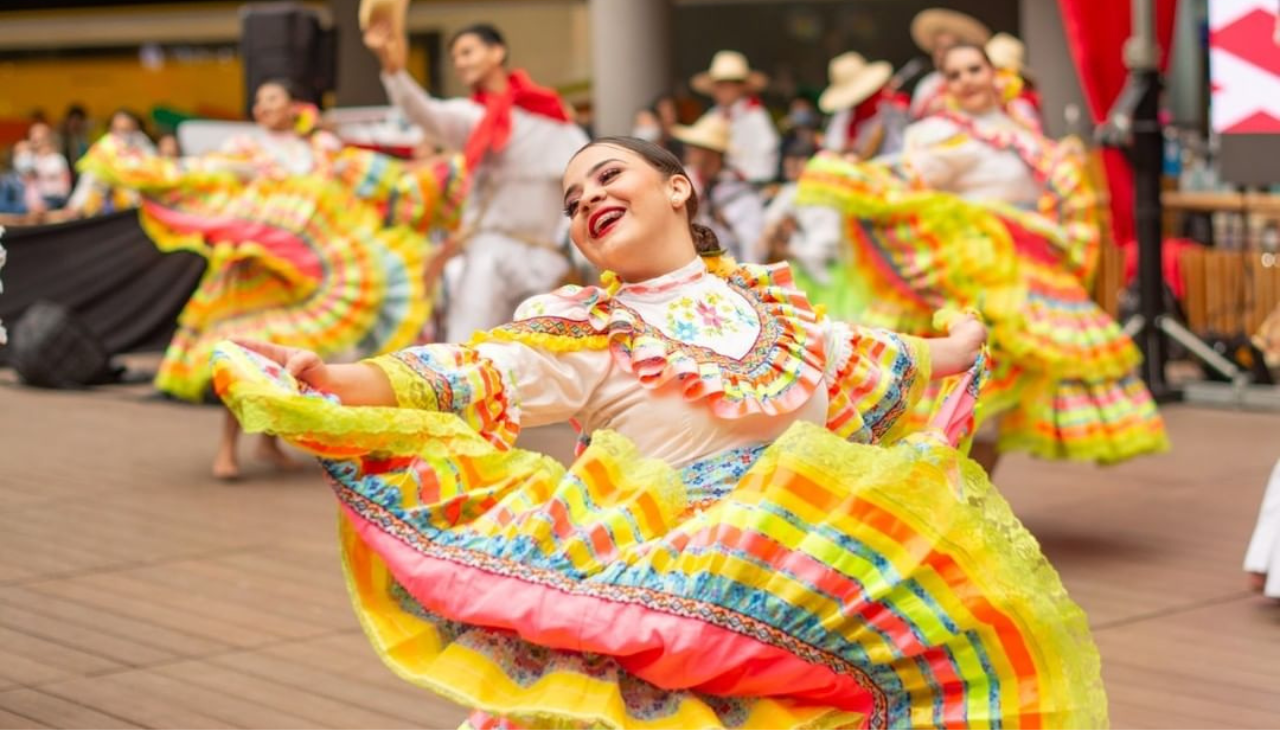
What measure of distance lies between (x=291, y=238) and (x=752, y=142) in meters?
5.35

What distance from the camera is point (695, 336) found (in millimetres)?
3176

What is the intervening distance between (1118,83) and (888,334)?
799 centimetres

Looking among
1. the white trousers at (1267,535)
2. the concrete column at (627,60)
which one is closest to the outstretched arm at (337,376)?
the white trousers at (1267,535)

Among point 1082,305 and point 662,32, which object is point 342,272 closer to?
point 1082,305

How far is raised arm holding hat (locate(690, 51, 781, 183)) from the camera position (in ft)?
42.1

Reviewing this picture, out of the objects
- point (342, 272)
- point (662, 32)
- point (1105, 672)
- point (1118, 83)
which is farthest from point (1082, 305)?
point (662, 32)

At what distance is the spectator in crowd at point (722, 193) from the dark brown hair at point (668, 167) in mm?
7401

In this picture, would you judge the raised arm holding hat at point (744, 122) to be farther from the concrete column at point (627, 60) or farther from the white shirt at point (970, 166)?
the white shirt at point (970, 166)

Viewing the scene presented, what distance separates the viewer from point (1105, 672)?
4.86m

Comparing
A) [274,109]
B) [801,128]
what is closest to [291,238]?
[274,109]

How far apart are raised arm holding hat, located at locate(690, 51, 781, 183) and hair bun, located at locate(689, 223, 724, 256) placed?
924 cm

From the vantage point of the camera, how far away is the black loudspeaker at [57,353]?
38.9ft

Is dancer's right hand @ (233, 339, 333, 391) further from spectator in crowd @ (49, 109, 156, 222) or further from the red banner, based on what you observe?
spectator in crowd @ (49, 109, 156, 222)

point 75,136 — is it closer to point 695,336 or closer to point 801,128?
point 801,128
